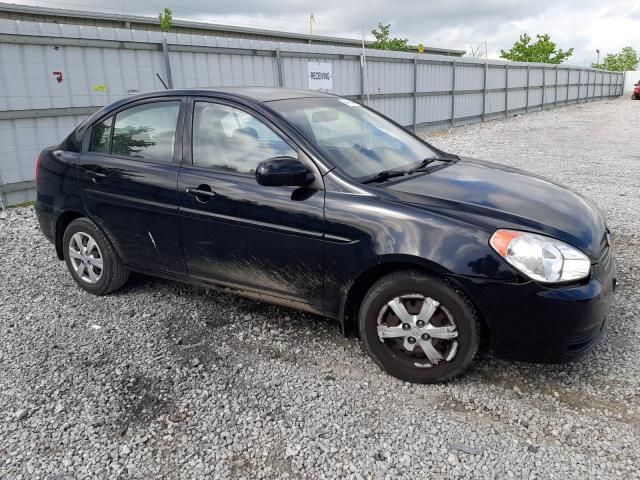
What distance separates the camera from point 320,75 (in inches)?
510

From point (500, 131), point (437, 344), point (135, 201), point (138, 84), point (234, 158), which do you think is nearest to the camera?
point (437, 344)

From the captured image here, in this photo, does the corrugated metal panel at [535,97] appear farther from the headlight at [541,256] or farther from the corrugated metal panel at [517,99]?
the headlight at [541,256]

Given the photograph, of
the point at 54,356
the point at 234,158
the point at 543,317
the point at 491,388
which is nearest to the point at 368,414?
the point at 491,388

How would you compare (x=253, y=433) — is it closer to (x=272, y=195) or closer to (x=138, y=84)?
(x=272, y=195)

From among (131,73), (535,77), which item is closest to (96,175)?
(131,73)

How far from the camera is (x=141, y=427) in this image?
2.62 m

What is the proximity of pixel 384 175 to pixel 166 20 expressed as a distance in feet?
93.3

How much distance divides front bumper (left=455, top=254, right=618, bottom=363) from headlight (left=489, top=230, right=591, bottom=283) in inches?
2.4

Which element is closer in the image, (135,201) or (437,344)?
(437,344)

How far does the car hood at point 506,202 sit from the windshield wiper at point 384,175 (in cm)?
7

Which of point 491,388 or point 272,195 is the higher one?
point 272,195

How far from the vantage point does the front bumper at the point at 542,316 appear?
2.54 meters

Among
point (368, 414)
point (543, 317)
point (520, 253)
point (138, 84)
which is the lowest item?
point (368, 414)

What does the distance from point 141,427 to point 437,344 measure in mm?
1615
